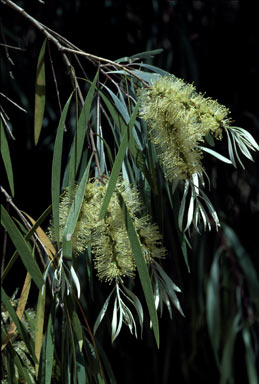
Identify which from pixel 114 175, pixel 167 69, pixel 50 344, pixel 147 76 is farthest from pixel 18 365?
pixel 167 69

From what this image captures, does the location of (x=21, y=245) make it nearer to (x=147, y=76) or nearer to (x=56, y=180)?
(x=56, y=180)

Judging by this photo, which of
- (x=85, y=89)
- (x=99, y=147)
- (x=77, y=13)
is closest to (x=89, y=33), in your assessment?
(x=77, y=13)

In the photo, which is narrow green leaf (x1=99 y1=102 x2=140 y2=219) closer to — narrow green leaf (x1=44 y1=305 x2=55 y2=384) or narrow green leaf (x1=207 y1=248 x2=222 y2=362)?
narrow green leaf (x1=44 y1=305 x2=55 y2=384)

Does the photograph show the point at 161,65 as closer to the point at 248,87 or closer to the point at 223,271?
the point at 248,87

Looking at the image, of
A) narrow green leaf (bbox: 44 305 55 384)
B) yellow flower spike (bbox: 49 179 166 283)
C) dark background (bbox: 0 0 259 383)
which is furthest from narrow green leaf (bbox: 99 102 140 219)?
dark background (bbox: 0 0 259 383)

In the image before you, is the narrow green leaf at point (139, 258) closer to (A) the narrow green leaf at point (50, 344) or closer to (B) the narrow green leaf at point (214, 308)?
(A) the narrow green leaf at point (50, 344)
